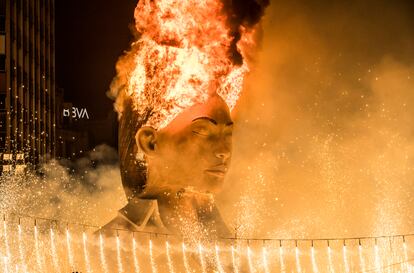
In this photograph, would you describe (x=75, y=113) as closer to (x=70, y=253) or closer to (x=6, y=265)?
(x=6, y=265)

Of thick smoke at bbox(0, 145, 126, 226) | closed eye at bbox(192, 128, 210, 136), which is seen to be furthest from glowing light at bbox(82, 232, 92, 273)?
thick smoke at bbox(0, 145, 126, 226)

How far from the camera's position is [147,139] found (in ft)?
62.1

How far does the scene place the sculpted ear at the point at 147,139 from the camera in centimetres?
1892

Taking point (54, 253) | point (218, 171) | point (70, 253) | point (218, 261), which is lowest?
point (218, 261)

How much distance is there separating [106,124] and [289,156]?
34.5 meters

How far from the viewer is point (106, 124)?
6125 centimetres

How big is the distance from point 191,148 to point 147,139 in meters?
1.13

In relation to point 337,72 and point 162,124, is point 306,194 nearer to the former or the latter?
point 337,72

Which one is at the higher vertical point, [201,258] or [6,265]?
[6,265]

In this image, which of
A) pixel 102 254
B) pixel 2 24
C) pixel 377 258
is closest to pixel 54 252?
pixel 102 254

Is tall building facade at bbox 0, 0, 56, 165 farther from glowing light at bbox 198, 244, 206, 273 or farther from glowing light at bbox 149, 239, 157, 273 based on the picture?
glowing light at bbox 198, 244, 206, 273

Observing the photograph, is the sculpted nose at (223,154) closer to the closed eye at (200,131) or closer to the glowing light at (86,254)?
the closed eye at (200,131)

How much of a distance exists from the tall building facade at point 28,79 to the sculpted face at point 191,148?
23849mm

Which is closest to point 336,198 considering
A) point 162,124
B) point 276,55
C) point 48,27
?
point 276,55
